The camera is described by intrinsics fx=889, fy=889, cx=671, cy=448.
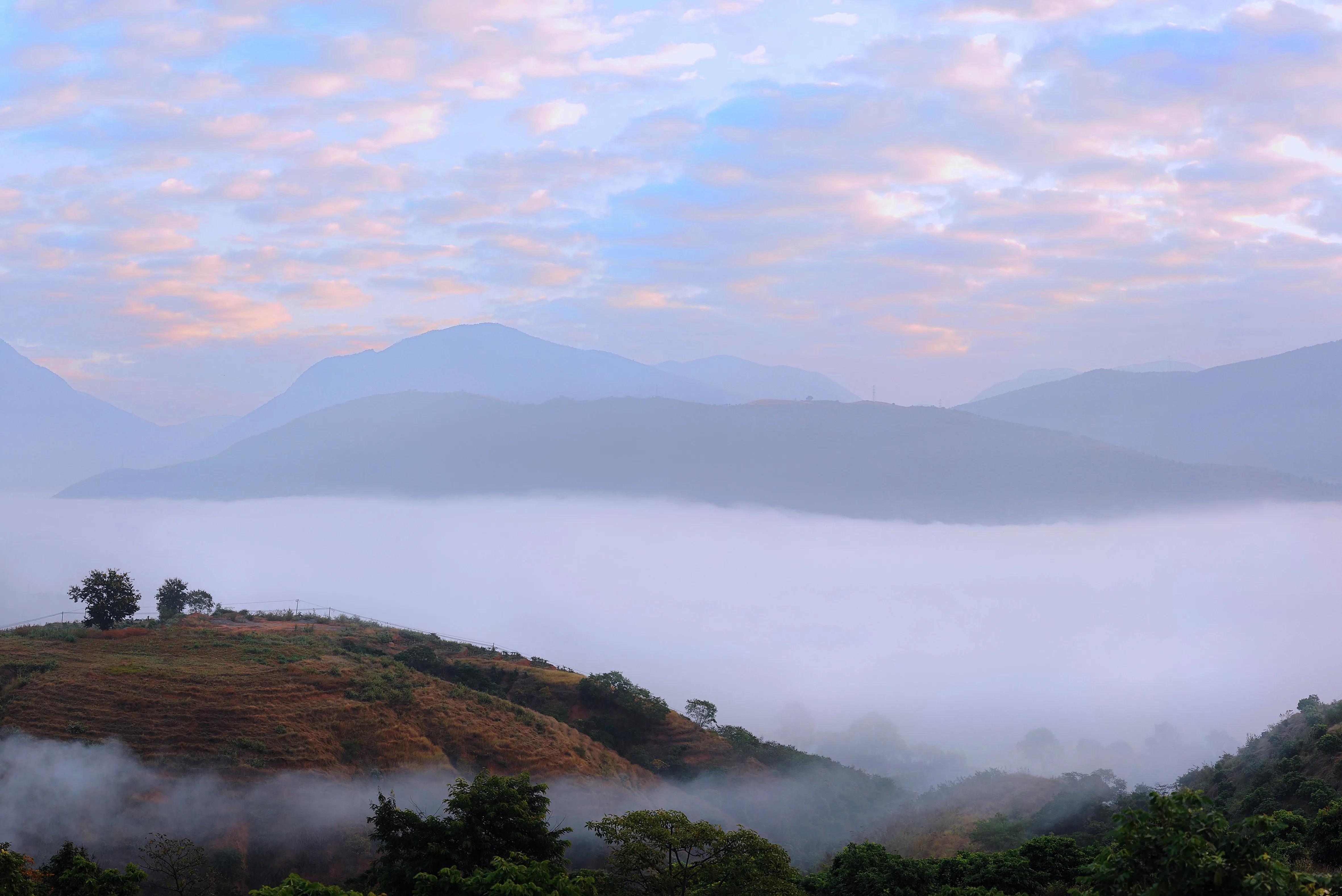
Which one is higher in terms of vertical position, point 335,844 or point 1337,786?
point 1337,786

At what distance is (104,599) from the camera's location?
69000 millimetres

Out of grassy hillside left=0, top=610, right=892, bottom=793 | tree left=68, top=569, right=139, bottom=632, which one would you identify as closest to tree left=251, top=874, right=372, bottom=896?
grassy hillside left=0, top=610, right=892, bottom=793

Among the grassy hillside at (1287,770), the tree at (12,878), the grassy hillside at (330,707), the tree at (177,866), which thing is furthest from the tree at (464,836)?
the grassy hillside at (1287,770)

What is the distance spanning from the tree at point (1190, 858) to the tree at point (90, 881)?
1128 inches

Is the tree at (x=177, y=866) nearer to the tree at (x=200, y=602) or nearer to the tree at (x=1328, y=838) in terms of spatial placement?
the tree at (x=1328, y=838)

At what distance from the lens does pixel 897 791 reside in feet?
301

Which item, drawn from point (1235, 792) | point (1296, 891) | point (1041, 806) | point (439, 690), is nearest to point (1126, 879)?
point (1296, 891)

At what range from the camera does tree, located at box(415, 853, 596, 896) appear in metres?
24.8

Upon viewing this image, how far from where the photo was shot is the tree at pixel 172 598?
300 feet

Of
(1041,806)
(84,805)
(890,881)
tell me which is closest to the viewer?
(890,881)

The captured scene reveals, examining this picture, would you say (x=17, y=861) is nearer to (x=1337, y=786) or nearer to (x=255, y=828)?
(x=255, y=828)

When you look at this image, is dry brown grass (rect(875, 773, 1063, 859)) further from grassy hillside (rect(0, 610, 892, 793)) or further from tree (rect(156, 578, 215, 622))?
tree (rect(156, 578, 215, 622))

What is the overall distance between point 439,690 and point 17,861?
38631 millimetres

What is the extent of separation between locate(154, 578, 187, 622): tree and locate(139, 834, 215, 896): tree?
180 feet
